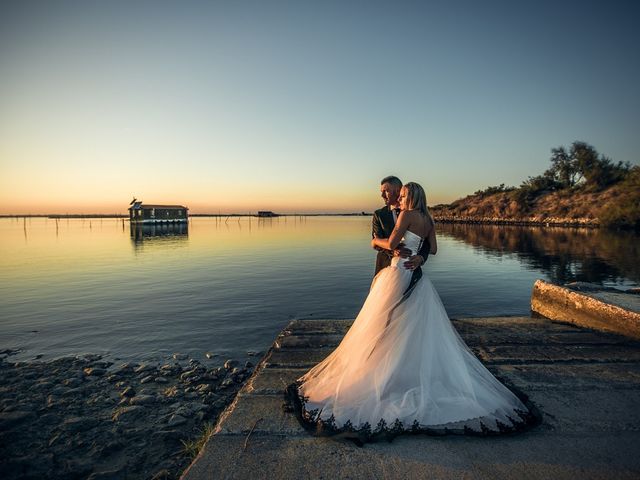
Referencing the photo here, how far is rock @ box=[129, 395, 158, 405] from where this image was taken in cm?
653

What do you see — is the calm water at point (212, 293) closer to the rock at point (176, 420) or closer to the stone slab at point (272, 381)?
the rock at point (176, 420)

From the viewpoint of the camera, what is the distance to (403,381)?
13.6ft

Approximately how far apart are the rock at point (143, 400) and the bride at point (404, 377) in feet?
11.9

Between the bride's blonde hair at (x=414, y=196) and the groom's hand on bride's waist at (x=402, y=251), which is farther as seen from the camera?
the groom's hand on bride's waist at (x=402, y=251)

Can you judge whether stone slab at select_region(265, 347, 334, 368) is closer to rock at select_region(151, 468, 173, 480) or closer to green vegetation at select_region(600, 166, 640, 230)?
rock at select_region(151, 468, 173, 480)

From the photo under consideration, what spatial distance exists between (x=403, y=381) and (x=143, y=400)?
536 cm

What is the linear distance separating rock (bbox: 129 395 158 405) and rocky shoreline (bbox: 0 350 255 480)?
0.02m

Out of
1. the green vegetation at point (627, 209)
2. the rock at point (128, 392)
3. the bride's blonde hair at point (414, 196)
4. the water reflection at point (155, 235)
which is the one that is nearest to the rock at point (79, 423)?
the rock at point (128, 392)

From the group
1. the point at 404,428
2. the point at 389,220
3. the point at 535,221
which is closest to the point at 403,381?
the point at 404,428

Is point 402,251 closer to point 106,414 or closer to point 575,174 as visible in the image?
point 106,414

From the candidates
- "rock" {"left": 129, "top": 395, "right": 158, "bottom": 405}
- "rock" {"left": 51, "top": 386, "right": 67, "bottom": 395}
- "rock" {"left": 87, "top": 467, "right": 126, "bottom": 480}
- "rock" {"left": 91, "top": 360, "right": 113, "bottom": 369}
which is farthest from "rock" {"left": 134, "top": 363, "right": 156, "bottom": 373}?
"rock" {"left": 87, "top": 467, "right": 126, "bottom": 480}

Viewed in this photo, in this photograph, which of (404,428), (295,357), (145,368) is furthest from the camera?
(145,368)

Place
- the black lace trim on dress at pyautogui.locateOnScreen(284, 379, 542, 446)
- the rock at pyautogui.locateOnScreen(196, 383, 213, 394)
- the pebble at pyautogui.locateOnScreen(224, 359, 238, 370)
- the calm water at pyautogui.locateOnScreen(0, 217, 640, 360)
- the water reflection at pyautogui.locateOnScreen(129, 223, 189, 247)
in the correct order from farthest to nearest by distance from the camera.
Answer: the water reflection at pyautogui.locateOnScreen(129, 223, 189, 247) < the calm water at pyautogui.locateOnScreen(0, 217, 640, 360) < the pebble at pyautogui.locateOnScreen(224, 359, 238, 370) < the rock at pyautogui.locateOnScreen(196, 383, 213, 394) < the black lace trim on dress at pyautogui.locateOnScreen(284, 379, 542, 446)

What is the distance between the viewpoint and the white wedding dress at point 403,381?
376 cm
